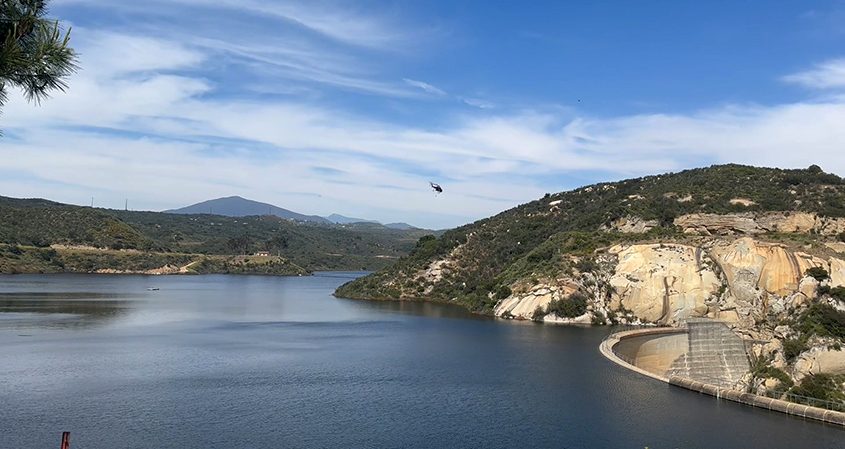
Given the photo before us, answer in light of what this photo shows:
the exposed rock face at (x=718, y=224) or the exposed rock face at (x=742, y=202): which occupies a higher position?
the exposed rock face at (x=742, y=202)

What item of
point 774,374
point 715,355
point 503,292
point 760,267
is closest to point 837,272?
point 760,267

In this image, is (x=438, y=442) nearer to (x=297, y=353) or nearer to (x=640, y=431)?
(x=640, y=431)

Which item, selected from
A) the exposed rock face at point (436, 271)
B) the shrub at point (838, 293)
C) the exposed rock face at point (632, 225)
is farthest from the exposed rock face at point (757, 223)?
the exposed rock face at point (436, 271)

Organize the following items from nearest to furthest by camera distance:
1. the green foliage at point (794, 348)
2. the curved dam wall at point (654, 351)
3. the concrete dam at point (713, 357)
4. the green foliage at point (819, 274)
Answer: the green foliage at point (794, 348)
the concrete dam at point (713, 357)
the curved dam wall at point (654, 351)
the green foliage at point (819, 274)

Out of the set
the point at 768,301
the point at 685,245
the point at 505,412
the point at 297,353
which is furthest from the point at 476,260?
the point at 505,412

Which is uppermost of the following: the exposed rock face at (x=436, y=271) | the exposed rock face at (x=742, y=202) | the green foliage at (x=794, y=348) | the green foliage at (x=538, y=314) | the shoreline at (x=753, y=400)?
the exposed rock face at (x=742, y=202)

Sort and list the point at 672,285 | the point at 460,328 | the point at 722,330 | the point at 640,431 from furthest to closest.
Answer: the point at 672,285 < the point at 460,328 < the point at 722,330 < the point at 640,431

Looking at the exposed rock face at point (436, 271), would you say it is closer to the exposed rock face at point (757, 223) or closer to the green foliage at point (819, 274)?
the exposed rock face at point (757, 223)
